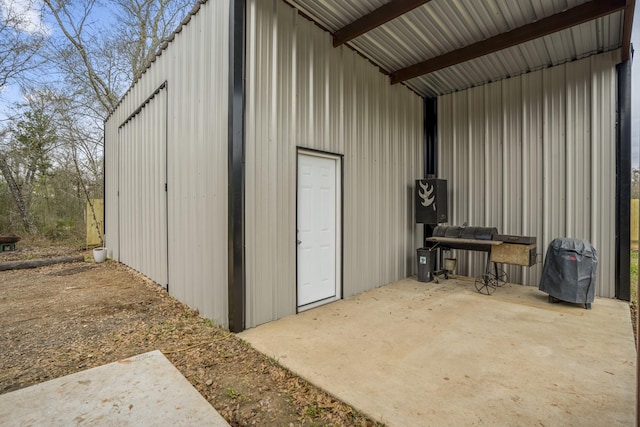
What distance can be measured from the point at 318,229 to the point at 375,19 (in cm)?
278

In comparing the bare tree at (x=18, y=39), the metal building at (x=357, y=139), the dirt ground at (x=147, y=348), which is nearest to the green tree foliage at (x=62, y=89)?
the bare tree at (x=18, y=39)

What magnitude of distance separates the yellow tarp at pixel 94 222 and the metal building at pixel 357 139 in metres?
4.24

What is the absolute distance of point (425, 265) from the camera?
18.0ft

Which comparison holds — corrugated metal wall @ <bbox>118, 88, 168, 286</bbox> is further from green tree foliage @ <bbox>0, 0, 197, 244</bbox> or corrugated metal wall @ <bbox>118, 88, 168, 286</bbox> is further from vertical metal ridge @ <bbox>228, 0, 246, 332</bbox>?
green tree foliage @ <bbox>0, 0, 197, 244</bbox>

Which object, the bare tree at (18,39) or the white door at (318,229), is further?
the bare tree at (18,39)

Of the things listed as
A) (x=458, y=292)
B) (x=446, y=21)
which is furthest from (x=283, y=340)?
(x=446, y=21)

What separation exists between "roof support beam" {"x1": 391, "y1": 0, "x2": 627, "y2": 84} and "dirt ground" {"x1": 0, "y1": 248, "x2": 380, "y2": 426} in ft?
16.1

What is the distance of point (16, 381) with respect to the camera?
224 centimetres

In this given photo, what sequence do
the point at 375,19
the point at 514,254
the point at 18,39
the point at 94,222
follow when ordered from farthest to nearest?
the point at 94,222 < the point at 18,39 < the point at 514,254 < the point at 375,19

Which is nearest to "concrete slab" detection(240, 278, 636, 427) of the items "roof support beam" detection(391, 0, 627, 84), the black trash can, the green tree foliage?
the black trash can

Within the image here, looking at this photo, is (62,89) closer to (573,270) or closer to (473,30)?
(473,30)

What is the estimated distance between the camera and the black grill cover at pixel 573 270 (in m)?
3.90

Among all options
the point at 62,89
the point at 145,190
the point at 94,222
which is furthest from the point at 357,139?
the point at 62,89

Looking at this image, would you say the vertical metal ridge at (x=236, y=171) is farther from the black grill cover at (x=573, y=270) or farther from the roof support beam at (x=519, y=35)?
the black grill cover at (x=573, y=270)
